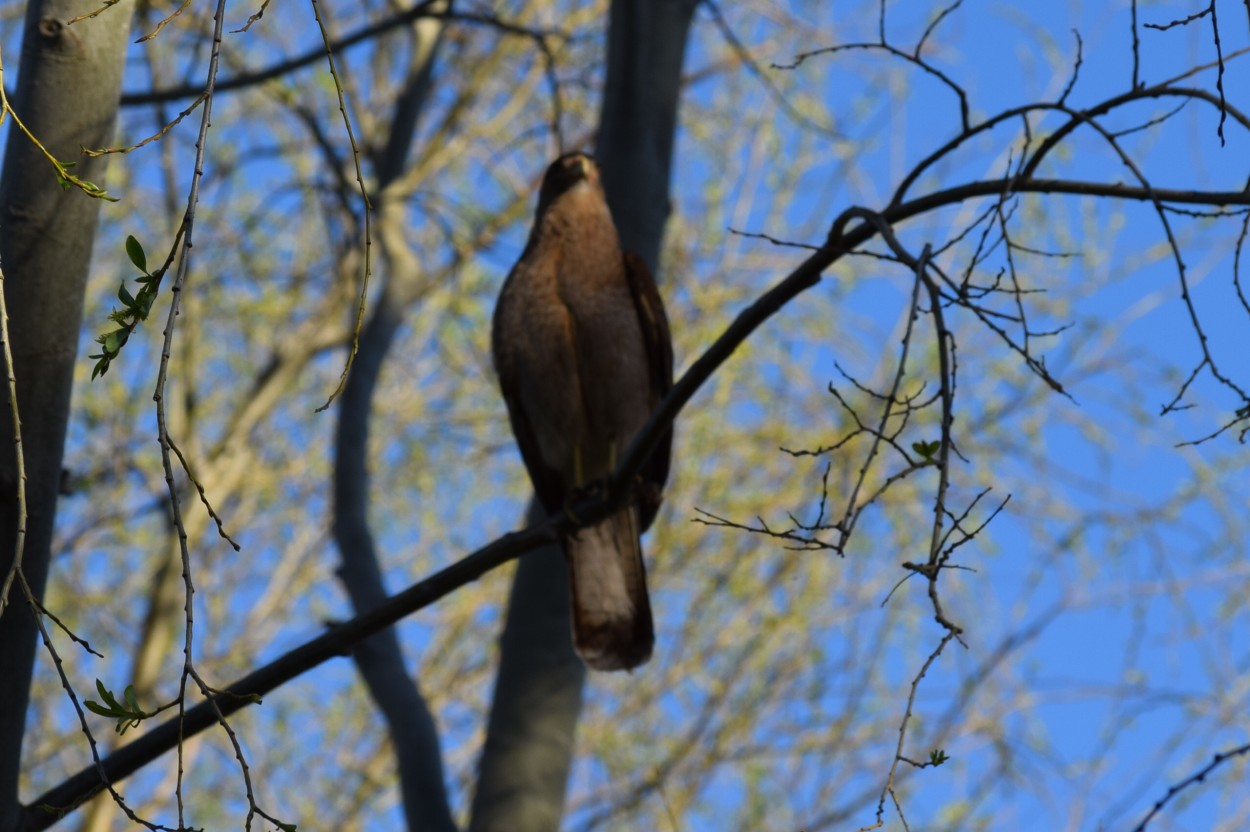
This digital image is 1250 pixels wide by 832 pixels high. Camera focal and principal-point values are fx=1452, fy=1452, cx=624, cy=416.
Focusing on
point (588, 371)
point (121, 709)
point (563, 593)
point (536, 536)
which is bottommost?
point (121, 709)

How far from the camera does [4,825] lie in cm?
265

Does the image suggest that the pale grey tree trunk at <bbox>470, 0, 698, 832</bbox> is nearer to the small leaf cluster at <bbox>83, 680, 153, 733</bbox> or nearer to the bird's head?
the bird's head

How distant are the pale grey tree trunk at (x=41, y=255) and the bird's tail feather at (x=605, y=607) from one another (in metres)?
1.85

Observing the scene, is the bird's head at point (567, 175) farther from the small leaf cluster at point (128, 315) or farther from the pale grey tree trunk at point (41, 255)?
the small leaf cluster at point (128, 315)

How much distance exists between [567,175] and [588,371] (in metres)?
0.77

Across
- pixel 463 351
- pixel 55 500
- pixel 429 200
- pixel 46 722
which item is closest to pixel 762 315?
pixel 55 500

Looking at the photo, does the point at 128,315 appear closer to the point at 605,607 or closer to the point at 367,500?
the point at 605,607

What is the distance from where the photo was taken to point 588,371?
4.51 meters

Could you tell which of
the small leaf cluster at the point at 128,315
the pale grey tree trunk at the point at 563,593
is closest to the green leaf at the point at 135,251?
the small leaf cluster at the point at 128,315

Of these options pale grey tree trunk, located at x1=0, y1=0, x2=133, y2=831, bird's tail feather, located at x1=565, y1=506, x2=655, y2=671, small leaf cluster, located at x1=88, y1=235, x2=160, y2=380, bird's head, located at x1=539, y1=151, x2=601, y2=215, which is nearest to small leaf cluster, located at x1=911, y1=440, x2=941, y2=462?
small leaf cluster, located at x1=88, y1=235, x2=160, y2=380

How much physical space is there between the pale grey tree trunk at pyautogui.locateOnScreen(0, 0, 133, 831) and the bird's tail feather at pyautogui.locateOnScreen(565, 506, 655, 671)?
185 cm

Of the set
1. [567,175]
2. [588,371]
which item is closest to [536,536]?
[588,371]

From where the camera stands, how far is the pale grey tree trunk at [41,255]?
2648 millimetres

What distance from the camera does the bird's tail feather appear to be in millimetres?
4285
